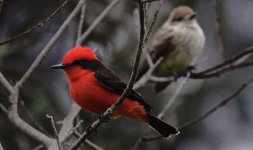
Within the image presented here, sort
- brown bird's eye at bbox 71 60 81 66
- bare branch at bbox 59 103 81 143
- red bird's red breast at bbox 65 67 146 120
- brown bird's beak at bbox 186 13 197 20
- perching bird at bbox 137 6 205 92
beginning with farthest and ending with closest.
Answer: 1. brown bird's beak at bbox 186 13 197 20
2. perching bird at bbox 137 6 205 92
3. brown bird's eye at bbox 71 60 81 66
4. red bird's red breast at bbox 65 67 146 120
5. bare branch at bbox 59 103 81 143

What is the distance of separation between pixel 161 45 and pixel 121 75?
171 cm

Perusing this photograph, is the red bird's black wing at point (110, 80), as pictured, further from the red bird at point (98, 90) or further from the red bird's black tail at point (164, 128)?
the red bird's black tail at point (164, 128)

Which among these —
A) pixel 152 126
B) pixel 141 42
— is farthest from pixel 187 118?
pixel 141 42

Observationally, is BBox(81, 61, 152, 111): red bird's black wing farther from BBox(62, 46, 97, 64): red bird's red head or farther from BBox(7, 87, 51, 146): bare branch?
BBox(7, 87, 51, 146): bare branch

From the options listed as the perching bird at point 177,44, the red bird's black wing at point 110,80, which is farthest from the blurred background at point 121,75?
the red bird's black wing at point 110,80

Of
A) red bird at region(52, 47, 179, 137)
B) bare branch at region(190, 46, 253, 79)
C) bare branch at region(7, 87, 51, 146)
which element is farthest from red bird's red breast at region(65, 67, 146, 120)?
bare branch at region(190, 46, 253, 79)

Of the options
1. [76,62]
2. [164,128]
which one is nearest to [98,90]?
[76,62]

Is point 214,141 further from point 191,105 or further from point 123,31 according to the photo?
point 123,31

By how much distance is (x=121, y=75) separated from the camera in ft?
23.5

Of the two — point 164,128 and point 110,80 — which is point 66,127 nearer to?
point 110,80

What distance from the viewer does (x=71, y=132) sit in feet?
13.9

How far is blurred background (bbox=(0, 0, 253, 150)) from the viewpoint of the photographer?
273 inches

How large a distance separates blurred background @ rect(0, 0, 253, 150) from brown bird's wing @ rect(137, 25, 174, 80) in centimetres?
27

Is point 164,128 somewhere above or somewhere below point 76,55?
below
